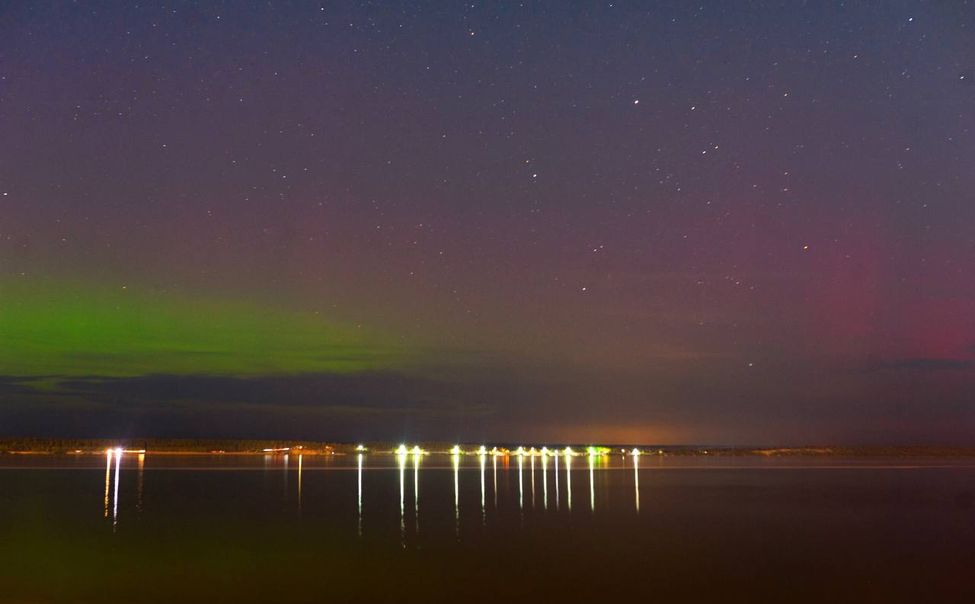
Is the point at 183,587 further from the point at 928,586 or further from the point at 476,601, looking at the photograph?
the point at 928,586

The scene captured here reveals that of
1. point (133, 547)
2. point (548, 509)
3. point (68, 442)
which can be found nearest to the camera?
point (133, 547)

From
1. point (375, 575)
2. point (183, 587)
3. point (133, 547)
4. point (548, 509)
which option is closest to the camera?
point (183, 587)

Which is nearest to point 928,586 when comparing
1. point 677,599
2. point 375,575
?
point 677,599

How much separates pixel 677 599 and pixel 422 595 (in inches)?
191

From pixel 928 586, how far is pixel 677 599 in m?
5.78

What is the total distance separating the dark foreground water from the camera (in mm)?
17812

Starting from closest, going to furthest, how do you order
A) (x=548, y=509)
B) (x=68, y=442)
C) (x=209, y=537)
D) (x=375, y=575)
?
1. (x=375, y=575)
2. (x=209, y=537)
3. (x=548, y=509)
4. (x=68, y=442)

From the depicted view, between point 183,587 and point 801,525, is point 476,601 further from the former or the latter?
point 801,525

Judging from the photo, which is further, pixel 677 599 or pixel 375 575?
pixel 375 575

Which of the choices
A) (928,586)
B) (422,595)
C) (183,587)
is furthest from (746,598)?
(183,587)

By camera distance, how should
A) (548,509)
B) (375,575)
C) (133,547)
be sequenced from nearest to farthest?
1. (375,575)
2. (133,547)
3. (548,509)

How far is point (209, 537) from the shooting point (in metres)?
25.1

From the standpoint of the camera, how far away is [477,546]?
23625 millimetres

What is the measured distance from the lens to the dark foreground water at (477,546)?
17.8 meters
